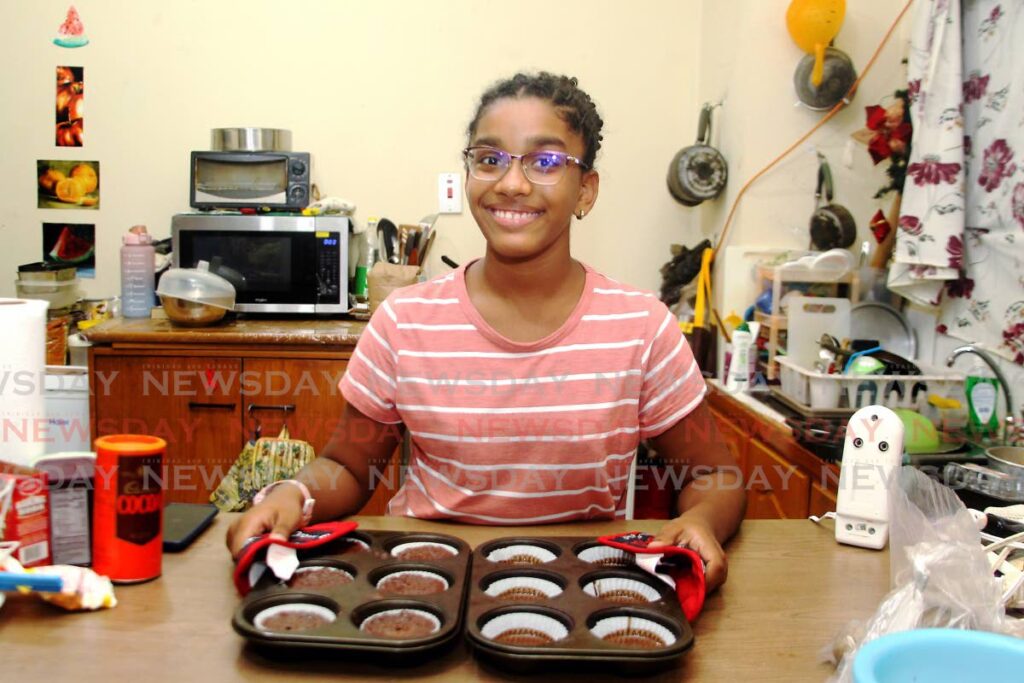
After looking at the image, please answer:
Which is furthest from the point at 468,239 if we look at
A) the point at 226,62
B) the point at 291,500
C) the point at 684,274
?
the point at 291,500

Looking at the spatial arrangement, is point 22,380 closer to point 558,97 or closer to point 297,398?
point 558,97

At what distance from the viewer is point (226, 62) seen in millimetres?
3104

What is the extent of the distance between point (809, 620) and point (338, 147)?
2.64m

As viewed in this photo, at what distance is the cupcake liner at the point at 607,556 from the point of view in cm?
101

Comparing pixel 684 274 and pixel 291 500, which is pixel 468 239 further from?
pixel 291 500

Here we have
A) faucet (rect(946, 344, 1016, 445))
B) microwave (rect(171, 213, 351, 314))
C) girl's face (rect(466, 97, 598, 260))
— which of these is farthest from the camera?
microwave (rect(171, 213, 351, 314))

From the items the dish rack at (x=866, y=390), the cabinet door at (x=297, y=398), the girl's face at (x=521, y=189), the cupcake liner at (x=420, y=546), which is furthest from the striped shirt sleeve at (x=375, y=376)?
the cabinet door at (x=297, y=398)

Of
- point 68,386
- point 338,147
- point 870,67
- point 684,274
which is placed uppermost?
point 870,67

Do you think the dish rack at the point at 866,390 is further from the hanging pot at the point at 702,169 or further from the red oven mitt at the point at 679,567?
the red oven mitt at the point at 679,567

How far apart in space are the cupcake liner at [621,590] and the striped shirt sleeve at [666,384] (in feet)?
1.43

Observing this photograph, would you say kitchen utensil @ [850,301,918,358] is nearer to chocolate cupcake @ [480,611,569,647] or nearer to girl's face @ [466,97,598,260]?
girl's face @ [466,97,598,260]

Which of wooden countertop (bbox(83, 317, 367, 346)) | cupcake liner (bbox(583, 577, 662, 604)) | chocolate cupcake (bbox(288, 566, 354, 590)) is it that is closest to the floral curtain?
cupcake liner (bbox(583, 577, 662, 604))

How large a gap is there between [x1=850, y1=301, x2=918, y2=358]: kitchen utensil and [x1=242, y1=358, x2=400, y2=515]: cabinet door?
1.46 m

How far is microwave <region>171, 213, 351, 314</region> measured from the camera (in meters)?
2.75
